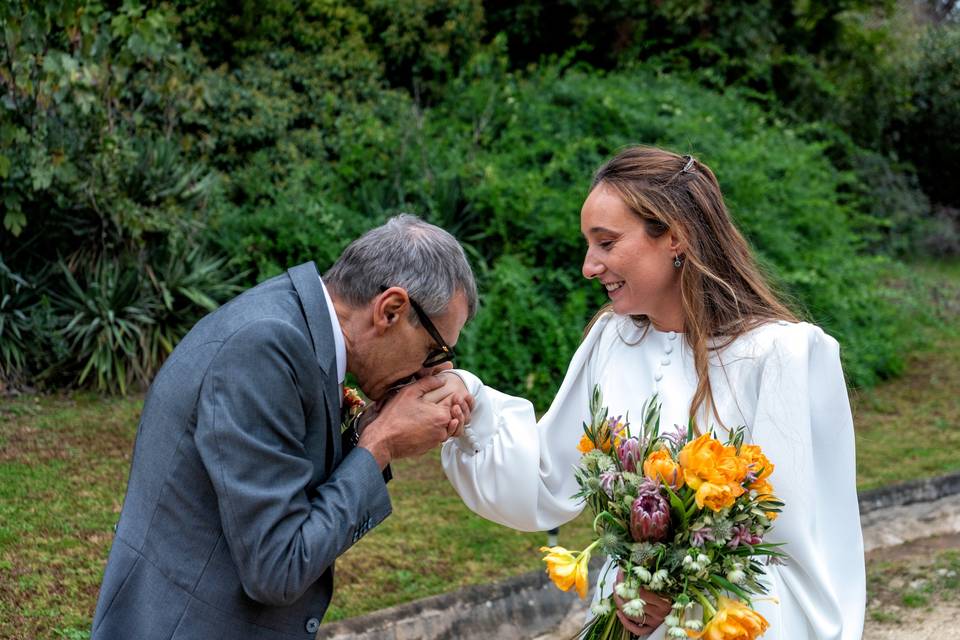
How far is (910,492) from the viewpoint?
7387mm

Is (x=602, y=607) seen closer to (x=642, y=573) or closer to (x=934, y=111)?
(x=642, y=573)

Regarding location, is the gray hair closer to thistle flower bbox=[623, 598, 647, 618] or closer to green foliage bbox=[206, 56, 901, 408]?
thistle flower bbox=[623, 598, 647, 618]

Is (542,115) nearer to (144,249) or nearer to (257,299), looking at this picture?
(144,249)

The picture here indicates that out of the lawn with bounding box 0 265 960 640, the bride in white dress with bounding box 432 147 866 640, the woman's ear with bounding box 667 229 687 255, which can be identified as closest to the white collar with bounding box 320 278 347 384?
the bride in white dress with bounding box 432 147 866 640

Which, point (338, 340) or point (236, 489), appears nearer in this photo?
point (236, 489)

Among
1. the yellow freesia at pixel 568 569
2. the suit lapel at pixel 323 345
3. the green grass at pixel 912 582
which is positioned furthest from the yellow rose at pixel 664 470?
the green grass at pixel 912 582

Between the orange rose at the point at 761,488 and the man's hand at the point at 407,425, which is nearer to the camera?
the orange rose at the point at 761,488

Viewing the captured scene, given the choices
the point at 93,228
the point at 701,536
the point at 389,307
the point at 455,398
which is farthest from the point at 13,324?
the point at 701,536

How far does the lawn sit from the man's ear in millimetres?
2036

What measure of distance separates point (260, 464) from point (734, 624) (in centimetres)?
115

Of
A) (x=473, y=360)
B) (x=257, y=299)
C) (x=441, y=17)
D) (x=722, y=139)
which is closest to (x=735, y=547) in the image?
(x=257, y=299)

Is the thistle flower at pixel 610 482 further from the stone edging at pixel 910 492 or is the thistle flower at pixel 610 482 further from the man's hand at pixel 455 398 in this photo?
the stone edging at pixel 910 492

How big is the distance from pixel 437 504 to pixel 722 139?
5.56 meters

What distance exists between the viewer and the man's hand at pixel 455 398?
3.02 meters
